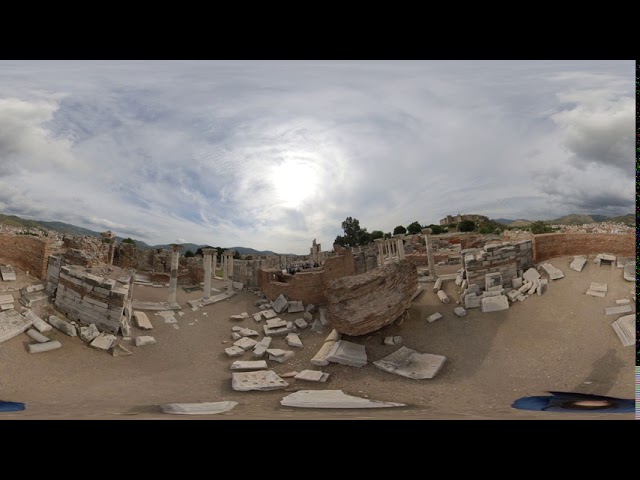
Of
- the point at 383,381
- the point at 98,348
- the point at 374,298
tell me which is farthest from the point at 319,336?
the point at 98,348

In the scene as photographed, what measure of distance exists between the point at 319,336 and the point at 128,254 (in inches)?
200

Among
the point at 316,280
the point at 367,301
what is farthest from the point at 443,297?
the point at 316,280

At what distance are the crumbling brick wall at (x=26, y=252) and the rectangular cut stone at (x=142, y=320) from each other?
1423mm

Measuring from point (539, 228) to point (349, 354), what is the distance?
13.3 ft

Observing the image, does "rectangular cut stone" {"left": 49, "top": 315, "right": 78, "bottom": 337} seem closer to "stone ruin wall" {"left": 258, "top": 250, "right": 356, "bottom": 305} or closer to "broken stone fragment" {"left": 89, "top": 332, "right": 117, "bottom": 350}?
"broken stone fragment" {"left": 89, "top": 332, "right": 117, "bottom": 350}

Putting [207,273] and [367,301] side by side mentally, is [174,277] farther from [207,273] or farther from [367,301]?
[367,301]

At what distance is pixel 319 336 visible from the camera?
521cm

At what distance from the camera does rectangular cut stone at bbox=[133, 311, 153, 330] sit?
15.2 feet

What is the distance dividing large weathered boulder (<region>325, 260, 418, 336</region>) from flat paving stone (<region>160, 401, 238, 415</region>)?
2.23m

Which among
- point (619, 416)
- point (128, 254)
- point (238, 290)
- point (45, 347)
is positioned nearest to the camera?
point (619, 416)

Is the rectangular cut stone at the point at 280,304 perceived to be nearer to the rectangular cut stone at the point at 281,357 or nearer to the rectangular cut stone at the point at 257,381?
the rectangular cut stone at the point at 281,357

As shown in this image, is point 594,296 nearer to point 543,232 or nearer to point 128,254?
point 543,232

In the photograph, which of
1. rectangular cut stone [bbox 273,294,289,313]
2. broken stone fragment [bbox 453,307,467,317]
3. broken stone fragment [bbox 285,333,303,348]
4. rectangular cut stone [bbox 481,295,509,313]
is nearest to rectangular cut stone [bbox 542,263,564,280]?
rectangular cut stone [bbox 481,295,509,313]

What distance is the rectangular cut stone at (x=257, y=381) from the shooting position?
335 cm
